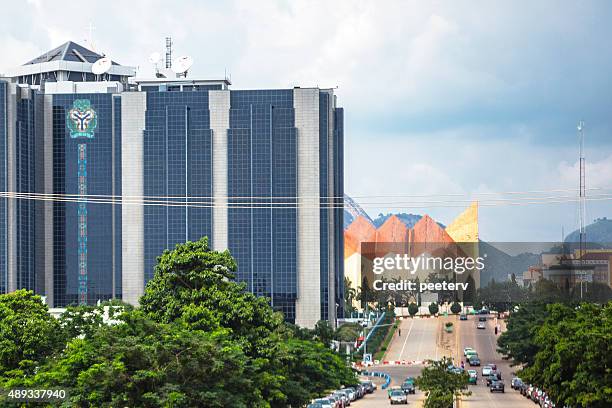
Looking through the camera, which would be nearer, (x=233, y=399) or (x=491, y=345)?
(x=233, y=399)

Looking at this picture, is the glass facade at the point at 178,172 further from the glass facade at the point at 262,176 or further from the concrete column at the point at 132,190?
the glass facade at the point at 262,176

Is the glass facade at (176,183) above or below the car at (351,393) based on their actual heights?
above

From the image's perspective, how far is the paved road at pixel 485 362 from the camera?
95.0 metres

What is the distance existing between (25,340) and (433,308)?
123679 millimetres

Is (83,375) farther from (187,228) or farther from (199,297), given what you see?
(187,228)

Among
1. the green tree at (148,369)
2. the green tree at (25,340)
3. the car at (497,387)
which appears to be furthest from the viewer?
the car at (497,387)

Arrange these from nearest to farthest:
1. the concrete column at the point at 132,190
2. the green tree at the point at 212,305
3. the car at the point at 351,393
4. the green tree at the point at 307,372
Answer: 1. the green tree at the point at 212,305
2. the green tree at the point at 307,372
3. the car at the point at 351,393
4. the concrete column at the point at 132,190

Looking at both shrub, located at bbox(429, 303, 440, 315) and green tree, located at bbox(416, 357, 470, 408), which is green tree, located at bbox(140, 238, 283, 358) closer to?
green tree, located at bbox(416, 357, 470, 408)

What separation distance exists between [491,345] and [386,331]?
17904 mm

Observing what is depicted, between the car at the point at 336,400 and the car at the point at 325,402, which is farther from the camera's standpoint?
the car at the point at 336,400

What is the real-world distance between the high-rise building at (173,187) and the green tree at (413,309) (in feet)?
46.0

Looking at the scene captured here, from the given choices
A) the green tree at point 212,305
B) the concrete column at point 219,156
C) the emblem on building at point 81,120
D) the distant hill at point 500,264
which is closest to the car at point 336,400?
the green tree at point 212,305

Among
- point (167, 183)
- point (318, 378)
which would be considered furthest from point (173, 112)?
point (318, 378)

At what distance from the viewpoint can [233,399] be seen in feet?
177
